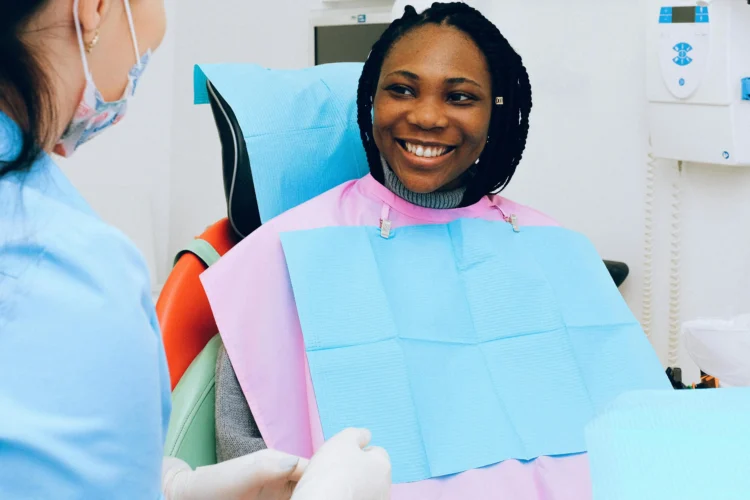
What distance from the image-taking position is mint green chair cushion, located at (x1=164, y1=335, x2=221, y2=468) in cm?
133

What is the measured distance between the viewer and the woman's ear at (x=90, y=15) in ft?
2.36

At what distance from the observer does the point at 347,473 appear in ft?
2.96

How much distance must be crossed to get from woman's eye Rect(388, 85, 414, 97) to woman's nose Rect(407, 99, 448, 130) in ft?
0.11

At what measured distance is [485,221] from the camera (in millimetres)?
1689

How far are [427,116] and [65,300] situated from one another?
1.01 meters

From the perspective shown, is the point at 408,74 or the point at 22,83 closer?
the point at 22,83

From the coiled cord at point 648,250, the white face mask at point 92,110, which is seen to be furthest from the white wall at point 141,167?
the white face mask at point 92,110

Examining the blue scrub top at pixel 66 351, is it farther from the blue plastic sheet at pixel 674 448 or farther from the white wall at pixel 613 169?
the white wall at pixel 613 169

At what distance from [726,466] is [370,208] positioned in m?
1.17

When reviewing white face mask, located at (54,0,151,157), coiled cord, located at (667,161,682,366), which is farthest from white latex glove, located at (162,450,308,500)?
coiled cord, located at (667,161,682,366)

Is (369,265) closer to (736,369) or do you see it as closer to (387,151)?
(387,151)

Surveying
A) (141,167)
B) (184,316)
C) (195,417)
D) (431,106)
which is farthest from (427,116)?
(141,167)

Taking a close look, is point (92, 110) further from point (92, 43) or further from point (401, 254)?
point (401, 254)

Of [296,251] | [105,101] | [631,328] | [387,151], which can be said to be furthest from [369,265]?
[105,101]
